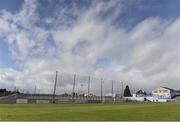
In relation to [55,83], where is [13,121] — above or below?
below

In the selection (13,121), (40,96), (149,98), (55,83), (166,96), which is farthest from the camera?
(166,96)

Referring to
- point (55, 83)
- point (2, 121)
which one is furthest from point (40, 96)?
point (2, 121)

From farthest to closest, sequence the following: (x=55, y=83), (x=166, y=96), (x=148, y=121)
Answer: (x=166, y=96), (x=55, y=83), (x=148, y=121)

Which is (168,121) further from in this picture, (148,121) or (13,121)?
(13,121)

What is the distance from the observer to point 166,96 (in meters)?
196

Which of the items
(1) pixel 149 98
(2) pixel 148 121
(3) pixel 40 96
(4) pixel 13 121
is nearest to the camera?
(4) pixel 13 121

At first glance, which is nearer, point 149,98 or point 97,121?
point 97,121

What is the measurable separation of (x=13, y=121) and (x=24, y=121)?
0.99 m

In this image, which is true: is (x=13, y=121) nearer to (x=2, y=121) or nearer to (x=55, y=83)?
(x=2, y=121)

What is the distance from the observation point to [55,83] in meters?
122

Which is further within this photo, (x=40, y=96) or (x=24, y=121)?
(x=40, y=96)

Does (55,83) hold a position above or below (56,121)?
above

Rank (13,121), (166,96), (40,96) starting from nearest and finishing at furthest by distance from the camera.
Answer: (13,121) < (40,96) < (166,96)

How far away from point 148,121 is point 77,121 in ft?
22.9
